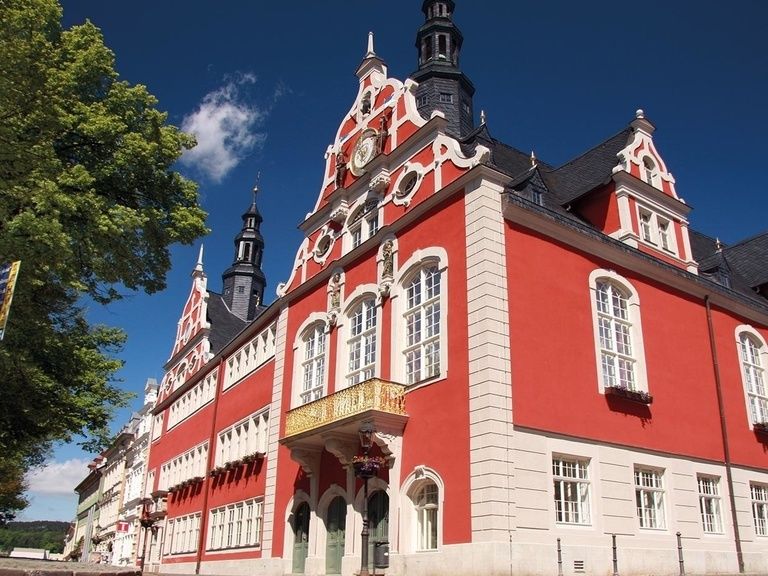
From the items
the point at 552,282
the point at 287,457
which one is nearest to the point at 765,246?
the point at 552,282

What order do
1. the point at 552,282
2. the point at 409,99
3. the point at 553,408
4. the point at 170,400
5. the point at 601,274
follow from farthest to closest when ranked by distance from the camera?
the point at 170,400 < the point at 409,99 < the point at 601,274 < the point at 552,282 < the point at 553,408

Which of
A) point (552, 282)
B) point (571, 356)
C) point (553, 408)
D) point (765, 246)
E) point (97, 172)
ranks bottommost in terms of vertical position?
point (553, 408)

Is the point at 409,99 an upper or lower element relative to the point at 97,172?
upper

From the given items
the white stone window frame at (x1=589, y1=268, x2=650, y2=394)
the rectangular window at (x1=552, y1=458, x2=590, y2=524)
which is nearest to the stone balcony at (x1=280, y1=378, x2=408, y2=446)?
the rectangular window at (x1=552, y1=458, x2=590, y2=524)

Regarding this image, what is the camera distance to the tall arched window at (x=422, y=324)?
1888 centimetres

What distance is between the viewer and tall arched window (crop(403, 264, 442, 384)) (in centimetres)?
1888

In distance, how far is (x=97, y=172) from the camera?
16.9 metres

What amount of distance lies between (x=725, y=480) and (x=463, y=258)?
35.0ft

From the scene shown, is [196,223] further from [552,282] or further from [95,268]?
[552,282]

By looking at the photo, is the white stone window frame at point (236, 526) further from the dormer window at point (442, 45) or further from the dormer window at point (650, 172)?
the dormer window at point (442, 45)

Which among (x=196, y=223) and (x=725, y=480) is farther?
(x=725, y=480)

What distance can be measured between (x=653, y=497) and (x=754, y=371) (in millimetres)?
8495

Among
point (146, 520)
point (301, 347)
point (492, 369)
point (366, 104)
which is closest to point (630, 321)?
point (492, 369)

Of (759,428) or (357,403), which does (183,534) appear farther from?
(759,428)
